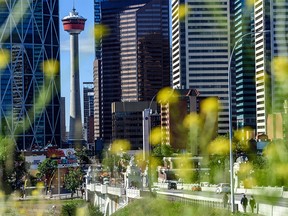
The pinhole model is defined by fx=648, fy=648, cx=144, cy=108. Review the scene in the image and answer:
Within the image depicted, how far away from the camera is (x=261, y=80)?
1.78m

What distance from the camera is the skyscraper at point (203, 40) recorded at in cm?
167

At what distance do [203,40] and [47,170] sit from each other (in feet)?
120

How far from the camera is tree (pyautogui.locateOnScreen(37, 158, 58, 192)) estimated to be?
3683 cm

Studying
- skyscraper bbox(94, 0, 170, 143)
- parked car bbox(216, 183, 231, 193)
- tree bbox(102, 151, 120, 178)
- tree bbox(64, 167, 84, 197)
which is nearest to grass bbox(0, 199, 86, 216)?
skyscraper bbox(94, 0, 170, 143)

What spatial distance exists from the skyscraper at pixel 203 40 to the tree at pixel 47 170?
102 feet

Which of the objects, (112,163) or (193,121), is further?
(112,163)

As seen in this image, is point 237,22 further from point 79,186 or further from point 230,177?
point 79,186

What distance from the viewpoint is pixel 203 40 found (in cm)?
246

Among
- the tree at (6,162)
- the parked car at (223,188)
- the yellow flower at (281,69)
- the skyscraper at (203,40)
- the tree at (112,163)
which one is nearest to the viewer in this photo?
the yellow flower at (281,69)

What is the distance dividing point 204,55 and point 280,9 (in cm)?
183

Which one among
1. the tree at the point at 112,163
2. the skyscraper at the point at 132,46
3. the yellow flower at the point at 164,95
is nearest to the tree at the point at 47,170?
the tree at the point at 112,163

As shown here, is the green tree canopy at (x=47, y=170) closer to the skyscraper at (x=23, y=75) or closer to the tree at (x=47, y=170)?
the tree at (x=47, y=170)

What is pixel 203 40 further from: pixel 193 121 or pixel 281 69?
pixel 281 69

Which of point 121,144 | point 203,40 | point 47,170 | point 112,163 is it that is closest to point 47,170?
point 47,170
